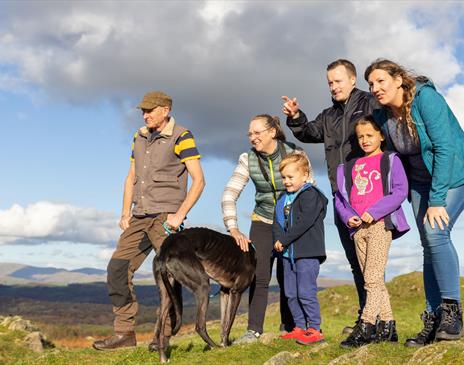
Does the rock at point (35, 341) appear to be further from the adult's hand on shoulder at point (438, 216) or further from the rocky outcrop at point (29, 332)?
the adult's hand on shoulder at point (438, 216)

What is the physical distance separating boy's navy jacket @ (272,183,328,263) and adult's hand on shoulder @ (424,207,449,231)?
1.92m

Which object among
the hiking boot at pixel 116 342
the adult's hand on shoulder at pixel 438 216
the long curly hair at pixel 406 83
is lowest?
the hiking boot at pixel 116 342

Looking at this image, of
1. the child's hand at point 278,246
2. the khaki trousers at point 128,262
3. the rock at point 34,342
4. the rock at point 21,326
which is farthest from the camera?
the rock at point 21,326

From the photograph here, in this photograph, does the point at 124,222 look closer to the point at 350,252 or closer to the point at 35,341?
the point at 350,252

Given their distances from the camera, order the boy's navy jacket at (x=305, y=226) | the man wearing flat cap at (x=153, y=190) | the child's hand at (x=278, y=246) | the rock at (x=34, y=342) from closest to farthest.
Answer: the boy's navy jacket at (x=305, y=226), the child's hand at (x=278, y=246), the man wearing flat cap at (x=153, y=190), the rock at (x=34, y=342)

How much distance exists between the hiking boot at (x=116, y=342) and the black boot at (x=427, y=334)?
5092 millimetres

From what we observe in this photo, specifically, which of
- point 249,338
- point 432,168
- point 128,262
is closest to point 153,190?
point 128,262

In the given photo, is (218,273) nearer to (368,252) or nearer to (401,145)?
(368,252)

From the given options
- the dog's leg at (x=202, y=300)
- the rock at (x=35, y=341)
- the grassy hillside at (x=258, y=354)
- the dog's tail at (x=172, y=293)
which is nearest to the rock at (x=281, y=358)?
the grassy hillside at (x=258, y=354)

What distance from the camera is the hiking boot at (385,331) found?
6953 mm

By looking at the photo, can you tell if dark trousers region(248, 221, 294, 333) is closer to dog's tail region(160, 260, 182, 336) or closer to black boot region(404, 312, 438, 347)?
dog's tail region(160, 260, 182, 336)

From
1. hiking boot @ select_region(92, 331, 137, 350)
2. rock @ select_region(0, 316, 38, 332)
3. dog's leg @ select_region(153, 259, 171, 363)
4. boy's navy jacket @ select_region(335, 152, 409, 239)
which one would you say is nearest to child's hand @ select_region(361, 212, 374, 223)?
boy's navy jacket @ select_region(335, 152, 409, 239)

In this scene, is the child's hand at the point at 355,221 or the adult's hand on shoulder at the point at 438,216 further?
the child's hand at the point at 355,221

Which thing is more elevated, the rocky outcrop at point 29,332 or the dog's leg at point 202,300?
the dog's leg at point 202,300
